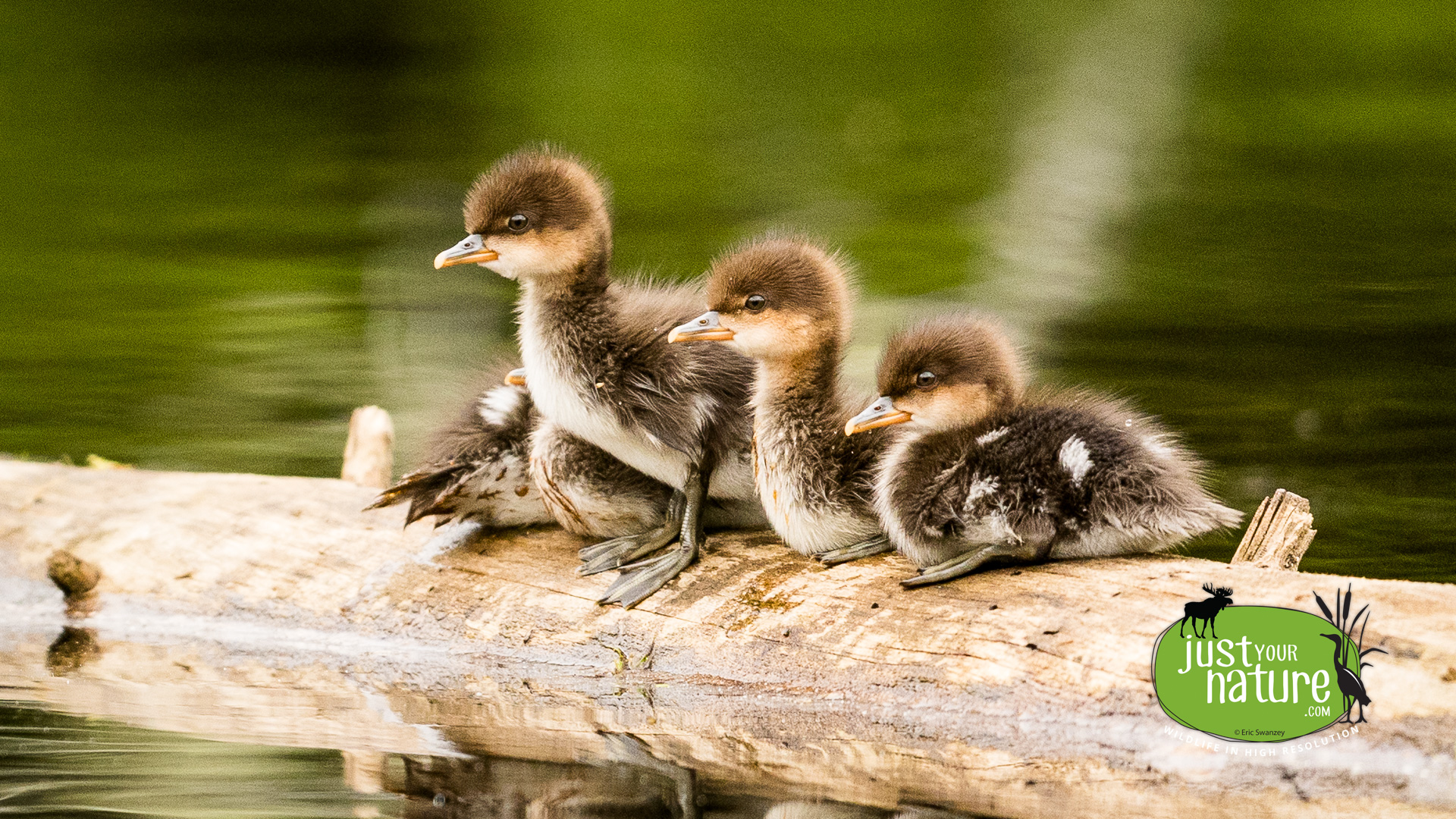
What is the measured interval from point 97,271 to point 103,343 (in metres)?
0.78

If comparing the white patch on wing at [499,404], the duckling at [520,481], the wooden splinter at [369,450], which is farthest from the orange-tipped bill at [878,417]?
the wooden splinter at [369,450]

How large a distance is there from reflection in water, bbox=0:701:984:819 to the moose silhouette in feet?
1.82

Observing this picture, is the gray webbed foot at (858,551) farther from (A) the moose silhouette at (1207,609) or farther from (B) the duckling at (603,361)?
(A) the moose silhouette at (1207,609)

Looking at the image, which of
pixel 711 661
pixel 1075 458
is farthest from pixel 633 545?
pixel 1075 458

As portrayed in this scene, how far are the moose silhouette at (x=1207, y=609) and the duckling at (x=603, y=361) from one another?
0.96 metres

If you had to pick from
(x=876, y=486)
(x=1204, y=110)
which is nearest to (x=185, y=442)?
(x=876, y=486)

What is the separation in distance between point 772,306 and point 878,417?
0.30 metres

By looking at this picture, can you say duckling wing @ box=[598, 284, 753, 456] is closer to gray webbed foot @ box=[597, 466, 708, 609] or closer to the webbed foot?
gray webbed foot @ box=[597, 466, 708, 609]

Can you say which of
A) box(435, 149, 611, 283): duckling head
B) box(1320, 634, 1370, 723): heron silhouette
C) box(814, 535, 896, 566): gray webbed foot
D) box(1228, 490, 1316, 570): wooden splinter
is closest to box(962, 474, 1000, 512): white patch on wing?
box(814, 535, 896, 566): gray webbed foot

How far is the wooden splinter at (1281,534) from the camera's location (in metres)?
2.48

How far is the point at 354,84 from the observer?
854 centimetres

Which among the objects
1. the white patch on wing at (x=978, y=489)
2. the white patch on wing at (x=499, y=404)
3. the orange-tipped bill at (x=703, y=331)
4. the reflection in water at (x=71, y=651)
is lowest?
the reflection in water at (x=71, y=651)

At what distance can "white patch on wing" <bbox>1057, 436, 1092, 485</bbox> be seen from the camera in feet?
7.75

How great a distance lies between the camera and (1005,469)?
2.40 metres
